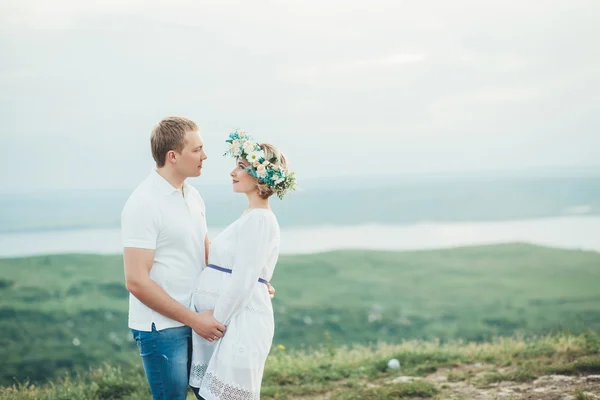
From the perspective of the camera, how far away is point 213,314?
4031mm

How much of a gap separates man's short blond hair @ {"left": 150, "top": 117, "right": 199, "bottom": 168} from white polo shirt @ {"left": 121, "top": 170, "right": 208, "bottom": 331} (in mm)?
152

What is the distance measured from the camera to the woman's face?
418cm

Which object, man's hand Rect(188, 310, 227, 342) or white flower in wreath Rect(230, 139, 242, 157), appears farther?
white flower in wreath Rect(230, 139, 242, 157)

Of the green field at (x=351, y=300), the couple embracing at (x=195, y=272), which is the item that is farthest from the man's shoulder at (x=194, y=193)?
the green field at (x=351, y=300)

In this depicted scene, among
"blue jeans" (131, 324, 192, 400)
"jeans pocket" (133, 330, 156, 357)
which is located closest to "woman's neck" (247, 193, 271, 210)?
"blue jeans" (131, 324, 192, 400)

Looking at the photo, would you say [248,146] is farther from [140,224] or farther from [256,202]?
[140,224]

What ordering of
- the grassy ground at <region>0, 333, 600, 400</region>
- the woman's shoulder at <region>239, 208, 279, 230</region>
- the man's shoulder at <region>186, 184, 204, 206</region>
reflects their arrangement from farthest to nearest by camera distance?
the grassy ground at <region>0, 333, 600, 400</region>
the man's shoulder at <region>186, 184, 204, 206</region>
the woman's shoulder at <region>239, 208, 279, 230</region>

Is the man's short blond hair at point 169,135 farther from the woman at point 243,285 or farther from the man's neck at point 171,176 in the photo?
the woman at point 243,285

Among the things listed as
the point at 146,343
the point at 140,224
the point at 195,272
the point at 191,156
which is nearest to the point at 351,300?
the point at 195,272

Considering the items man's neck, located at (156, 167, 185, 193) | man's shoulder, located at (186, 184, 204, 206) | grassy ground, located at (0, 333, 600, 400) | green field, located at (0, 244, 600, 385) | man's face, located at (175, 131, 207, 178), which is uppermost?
man's face, located at (175, 131, 207, 178)

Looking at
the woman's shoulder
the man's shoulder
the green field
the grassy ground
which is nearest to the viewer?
the woman's shoulder

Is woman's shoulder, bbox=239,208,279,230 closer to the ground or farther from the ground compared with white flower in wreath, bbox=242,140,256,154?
closer to the ground

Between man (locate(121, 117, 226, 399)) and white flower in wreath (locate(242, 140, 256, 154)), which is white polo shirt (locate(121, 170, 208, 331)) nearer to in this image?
man (locate(121, 117, 226, 399))

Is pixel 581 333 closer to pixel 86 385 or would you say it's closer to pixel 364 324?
pixel 86 385
